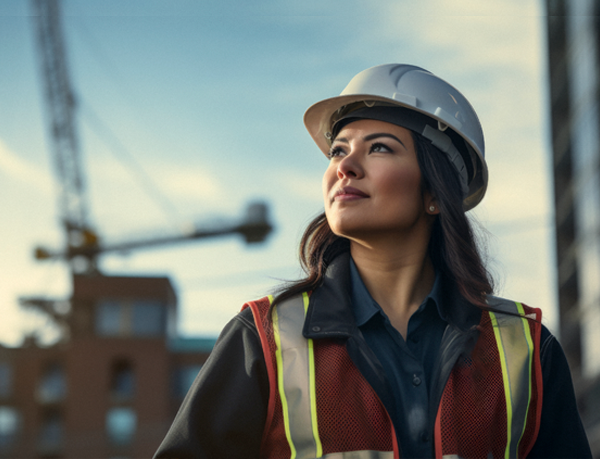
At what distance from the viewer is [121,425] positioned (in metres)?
49.8

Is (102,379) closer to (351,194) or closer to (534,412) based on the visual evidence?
(351,194)

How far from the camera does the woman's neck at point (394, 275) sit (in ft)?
10.2

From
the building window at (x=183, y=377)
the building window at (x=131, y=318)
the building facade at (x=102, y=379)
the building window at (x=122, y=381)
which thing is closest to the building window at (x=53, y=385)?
the building facade at (x=102, y=379)

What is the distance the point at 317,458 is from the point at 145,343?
4974cm

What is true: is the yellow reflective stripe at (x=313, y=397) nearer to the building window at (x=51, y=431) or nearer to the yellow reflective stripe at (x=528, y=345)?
the yellow reflective stripe at (x=528, y=345)

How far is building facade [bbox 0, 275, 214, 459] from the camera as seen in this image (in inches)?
1943

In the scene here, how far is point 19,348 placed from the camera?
5166 centimetres

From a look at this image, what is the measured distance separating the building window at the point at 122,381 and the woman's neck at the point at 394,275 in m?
50.5

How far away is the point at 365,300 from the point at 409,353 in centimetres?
32

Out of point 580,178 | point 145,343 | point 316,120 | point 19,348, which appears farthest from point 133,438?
point 316,120

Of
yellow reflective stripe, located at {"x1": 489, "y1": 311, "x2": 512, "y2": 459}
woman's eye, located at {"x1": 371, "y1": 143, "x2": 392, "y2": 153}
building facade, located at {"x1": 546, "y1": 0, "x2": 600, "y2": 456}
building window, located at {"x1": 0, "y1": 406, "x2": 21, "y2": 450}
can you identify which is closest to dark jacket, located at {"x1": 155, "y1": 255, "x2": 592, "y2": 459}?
yellow reflective stripe, located at {"x1": 489, "y1": 311, "x2": 512, "y2": 459}

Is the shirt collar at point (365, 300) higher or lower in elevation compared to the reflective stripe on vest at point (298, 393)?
higher

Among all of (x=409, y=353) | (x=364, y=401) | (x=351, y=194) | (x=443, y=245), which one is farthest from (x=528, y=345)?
(x=351, y=194)

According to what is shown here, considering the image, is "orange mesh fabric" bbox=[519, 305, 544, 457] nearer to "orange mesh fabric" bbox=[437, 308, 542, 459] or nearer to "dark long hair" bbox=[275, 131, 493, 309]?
"orange mesh fabric" bbox=[437, 308, 542, 459]
